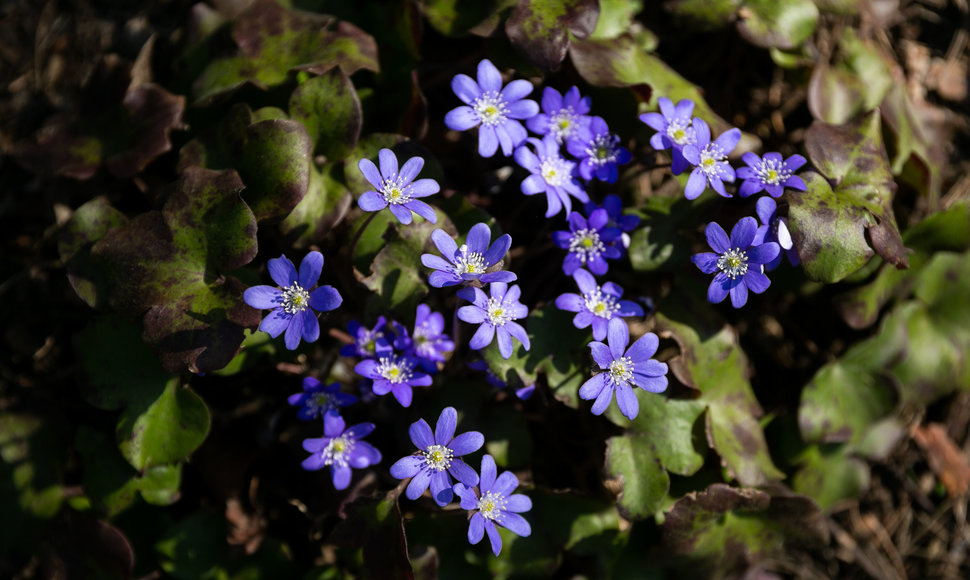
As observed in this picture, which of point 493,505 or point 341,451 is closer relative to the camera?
point 493,505

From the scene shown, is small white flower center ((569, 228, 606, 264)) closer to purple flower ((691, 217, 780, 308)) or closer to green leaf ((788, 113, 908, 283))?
purple flower ((691, 217, 780, 308))

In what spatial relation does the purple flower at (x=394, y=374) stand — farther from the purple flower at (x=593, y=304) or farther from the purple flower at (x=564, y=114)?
the purple flower at (x=564, y=114)

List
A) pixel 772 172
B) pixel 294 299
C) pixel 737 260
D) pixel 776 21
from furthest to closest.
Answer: pixel 776 21
pixel 772 172
pixel 737 260
pixel 294 299

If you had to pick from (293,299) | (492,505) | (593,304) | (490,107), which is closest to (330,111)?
(490,107)

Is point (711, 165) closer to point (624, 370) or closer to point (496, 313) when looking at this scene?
point (624, 370)

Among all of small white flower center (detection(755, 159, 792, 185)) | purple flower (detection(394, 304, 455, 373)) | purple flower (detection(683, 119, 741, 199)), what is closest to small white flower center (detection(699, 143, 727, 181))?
purple flower (detection(683, 119, 741, 199))

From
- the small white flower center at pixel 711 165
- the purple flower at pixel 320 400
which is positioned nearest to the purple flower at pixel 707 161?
the small white flower center at pixel 711 165
